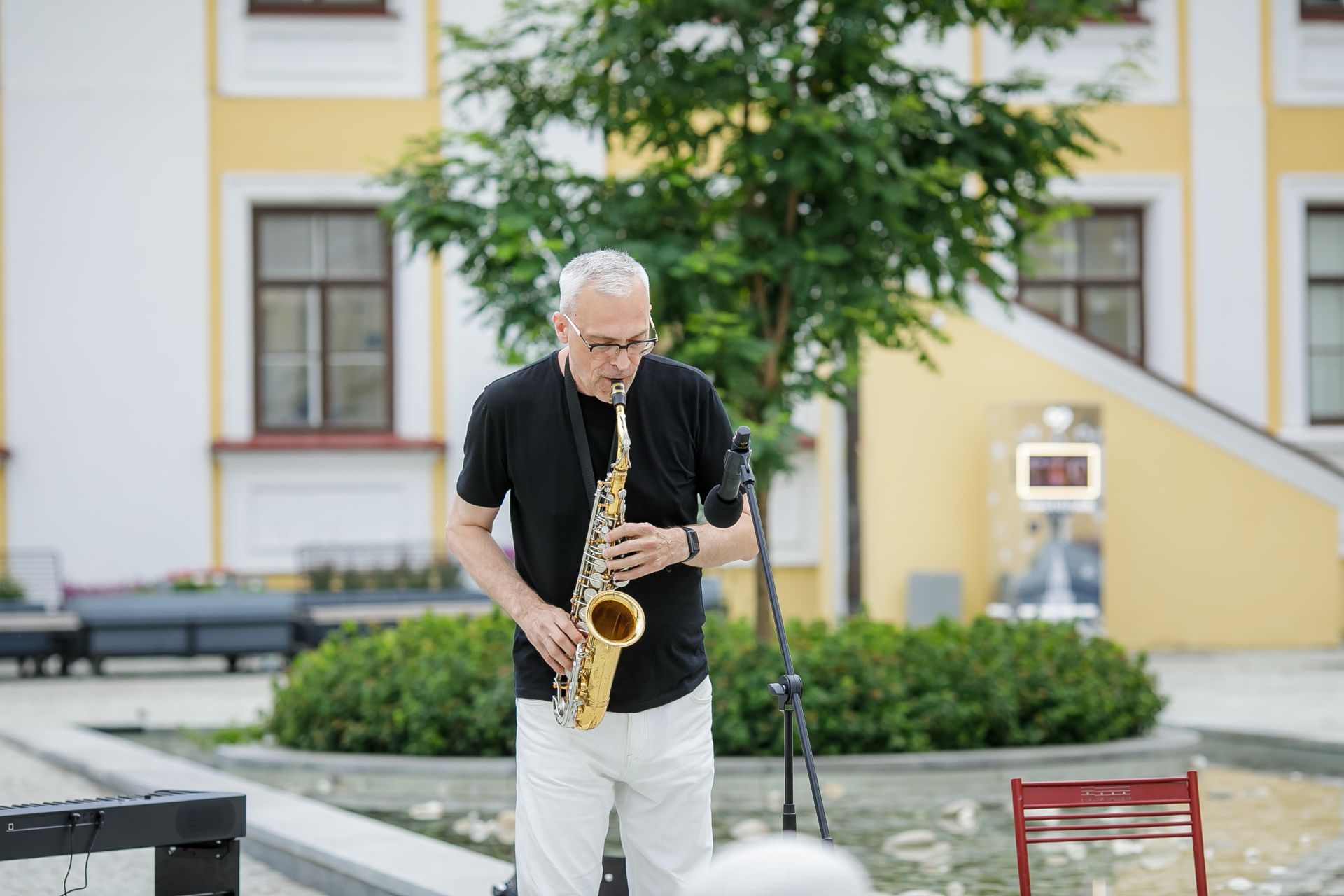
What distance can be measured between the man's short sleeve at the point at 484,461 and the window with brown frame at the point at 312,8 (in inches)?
685

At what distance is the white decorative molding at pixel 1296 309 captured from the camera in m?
22.4

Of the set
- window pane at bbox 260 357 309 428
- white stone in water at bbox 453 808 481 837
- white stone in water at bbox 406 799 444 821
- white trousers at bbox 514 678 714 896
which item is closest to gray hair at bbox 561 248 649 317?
Result: white trousers at bbox 514 678 714 896

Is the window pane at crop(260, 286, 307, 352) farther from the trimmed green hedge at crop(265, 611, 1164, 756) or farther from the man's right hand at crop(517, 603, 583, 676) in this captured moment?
the man's right hand at crop(517, 603, 583, 676)

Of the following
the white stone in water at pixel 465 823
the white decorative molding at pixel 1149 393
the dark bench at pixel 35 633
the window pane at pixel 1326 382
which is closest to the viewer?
A: the white stone in water at pixel 465 823

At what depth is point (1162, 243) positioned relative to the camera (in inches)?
882

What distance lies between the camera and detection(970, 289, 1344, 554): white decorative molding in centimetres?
2039

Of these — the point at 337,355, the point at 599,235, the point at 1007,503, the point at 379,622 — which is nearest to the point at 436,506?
the point at 337,355

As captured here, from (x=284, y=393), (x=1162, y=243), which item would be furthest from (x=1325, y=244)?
(x=284, y=393)

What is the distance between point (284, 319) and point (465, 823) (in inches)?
529

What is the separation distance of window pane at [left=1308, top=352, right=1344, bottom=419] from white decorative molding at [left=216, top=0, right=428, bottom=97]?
1169 cm

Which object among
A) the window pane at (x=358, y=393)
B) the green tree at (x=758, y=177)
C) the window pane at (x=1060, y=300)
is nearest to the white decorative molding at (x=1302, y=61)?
the window pane at (x=1060, y=300)

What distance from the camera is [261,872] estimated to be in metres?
7.43

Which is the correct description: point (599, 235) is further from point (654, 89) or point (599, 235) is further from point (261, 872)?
point (261, 872)

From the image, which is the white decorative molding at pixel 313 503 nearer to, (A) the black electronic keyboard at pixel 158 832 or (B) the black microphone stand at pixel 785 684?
(A) the black electronic keyboard at pixel 158 832
